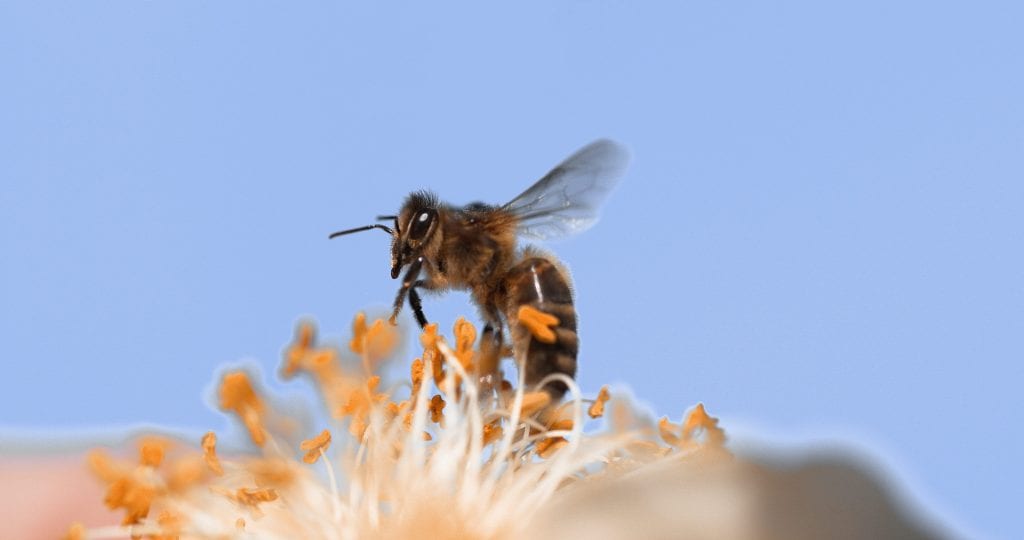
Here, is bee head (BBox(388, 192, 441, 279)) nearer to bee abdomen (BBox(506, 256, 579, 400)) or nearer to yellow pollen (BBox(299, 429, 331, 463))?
bee abdomen (BBox(506, 256, 579, 400))

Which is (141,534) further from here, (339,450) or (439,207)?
(439,207)

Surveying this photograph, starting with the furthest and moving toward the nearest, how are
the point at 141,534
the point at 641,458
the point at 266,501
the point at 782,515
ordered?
the point at 782,515 < the point at 641,458 < the point at 266,501 < the point at 141,534

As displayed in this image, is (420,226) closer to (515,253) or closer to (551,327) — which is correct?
(515,253)

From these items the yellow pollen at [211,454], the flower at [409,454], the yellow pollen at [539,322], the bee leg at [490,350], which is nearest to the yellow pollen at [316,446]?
the flower at [409,454]

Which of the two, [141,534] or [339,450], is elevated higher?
[339,450]


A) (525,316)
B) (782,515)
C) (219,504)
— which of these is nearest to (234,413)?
(219,504)

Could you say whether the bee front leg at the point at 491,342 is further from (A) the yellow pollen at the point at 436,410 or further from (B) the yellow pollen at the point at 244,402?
(B) the yellow pollen at the point at 244,402

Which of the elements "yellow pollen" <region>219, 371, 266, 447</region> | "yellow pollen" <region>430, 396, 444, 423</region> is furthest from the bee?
"yellow pollen" <region>219, 371, 266, 447</region>
